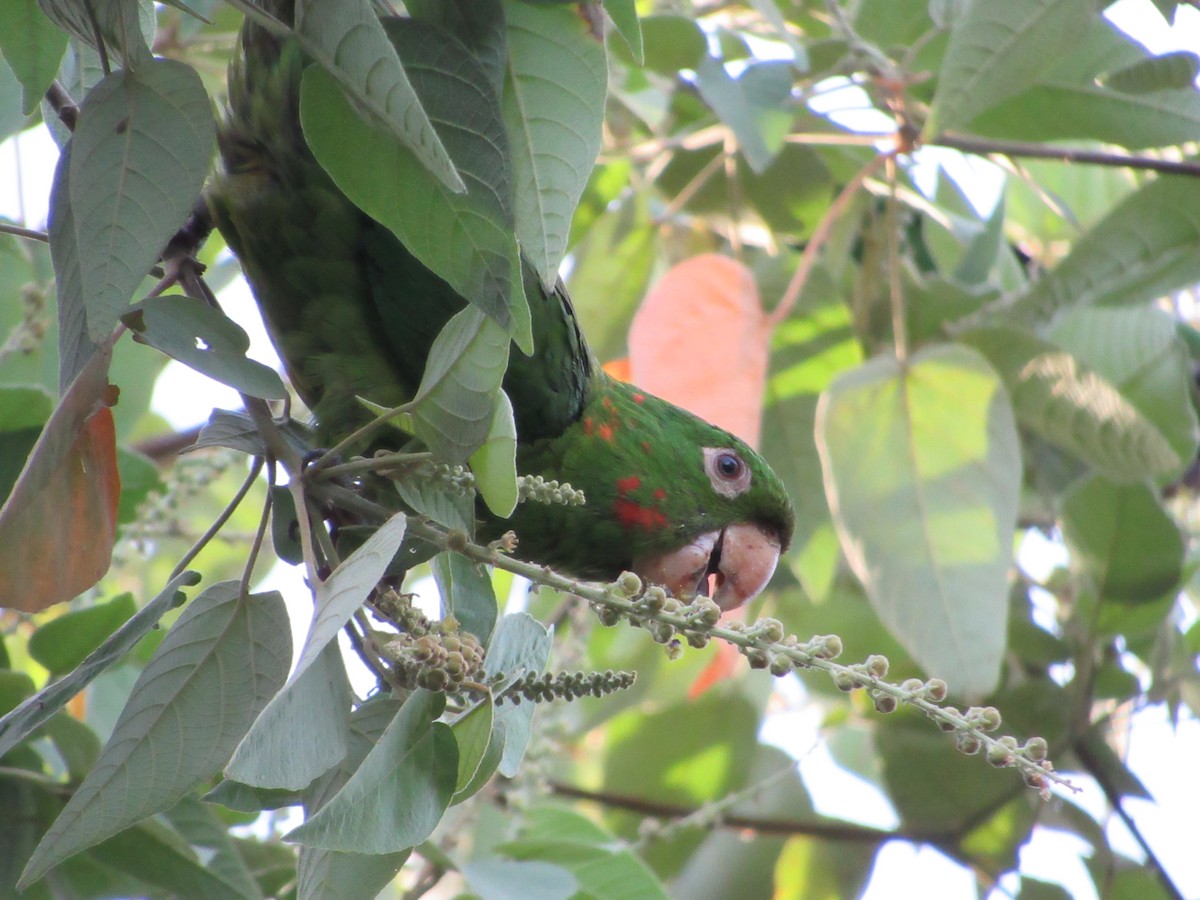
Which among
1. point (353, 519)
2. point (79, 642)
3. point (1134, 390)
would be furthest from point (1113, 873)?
point (79, 642)

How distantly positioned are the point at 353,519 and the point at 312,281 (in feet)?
1.87

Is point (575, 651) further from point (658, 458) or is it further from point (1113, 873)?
point (1113, 873)

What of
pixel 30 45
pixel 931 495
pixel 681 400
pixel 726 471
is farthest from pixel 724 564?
pixel 30 45

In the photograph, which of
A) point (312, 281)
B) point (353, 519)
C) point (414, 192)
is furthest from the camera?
point (312, 281)

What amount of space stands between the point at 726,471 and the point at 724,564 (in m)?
0.16

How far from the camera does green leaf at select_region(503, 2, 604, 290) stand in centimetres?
107

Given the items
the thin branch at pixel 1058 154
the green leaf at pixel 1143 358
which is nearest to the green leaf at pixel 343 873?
the thin branch at pixel 1058 154

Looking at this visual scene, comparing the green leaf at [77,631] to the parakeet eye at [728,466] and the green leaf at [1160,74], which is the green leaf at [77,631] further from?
the green leaf at [1160,74]

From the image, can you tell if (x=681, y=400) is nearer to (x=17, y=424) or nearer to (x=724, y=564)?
(x=724, y=564)

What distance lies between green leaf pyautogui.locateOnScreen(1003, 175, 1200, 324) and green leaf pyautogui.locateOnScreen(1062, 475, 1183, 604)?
0.39 m

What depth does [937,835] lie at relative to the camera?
9.07ft

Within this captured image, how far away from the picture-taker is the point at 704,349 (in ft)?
7.89

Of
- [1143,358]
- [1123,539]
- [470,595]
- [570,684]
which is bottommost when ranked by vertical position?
[1123,539]

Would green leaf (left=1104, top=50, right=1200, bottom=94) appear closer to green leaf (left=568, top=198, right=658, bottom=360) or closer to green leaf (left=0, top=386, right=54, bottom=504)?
green leaf (left=568, top=198, right=658, bottom=360)
